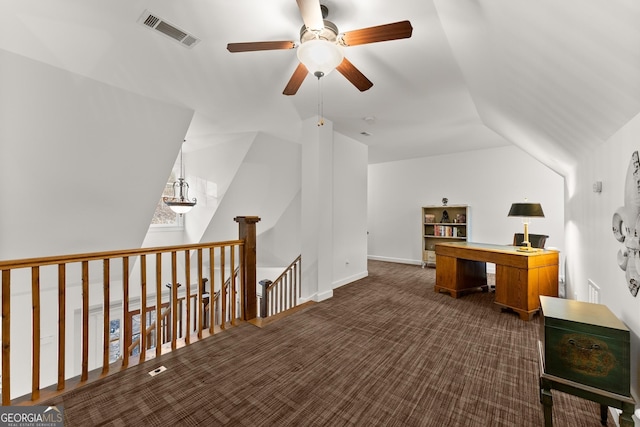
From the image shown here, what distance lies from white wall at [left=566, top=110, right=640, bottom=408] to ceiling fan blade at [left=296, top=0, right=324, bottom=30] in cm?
176

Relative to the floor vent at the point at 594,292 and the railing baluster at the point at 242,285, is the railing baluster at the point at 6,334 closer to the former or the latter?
the railing baluster at the point at 242,285

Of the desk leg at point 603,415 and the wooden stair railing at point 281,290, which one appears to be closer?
the desk leg at point 603,415

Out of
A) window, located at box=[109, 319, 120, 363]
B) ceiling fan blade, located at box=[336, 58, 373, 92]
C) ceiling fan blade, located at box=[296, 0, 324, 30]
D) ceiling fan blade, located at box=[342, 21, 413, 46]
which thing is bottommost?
window, located at box=[109, 319, 120, 363]

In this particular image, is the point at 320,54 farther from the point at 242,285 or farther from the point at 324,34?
the point at 242,285

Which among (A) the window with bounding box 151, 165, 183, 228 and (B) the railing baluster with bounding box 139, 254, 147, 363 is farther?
(A) the window with bounding box 151, 165, 183, 228

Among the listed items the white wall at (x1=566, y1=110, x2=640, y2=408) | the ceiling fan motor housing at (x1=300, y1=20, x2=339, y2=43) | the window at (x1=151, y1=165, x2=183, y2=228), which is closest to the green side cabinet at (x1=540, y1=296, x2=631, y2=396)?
the white wall at (x1=566, y1=110, x2=640, y2=408)

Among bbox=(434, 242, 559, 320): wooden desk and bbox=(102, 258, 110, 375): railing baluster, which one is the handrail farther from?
bbox=(434, 242, 559, 320): wooden desk

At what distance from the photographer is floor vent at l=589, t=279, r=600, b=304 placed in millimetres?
2056

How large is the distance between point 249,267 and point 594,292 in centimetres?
319

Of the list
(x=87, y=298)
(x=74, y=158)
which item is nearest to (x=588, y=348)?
(x=87, y=298)

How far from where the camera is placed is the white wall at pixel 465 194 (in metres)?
4.95

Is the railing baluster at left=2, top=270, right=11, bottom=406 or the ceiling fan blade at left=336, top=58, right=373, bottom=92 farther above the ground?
the ceiling fan blade at left=336, top=58, right=373, bottom=92

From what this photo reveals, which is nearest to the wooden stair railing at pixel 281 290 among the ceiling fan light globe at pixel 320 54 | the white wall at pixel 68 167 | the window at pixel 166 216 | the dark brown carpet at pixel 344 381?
the dark brown carpet at pixel 344 381

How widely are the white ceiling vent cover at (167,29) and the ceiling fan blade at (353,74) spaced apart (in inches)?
49.8
